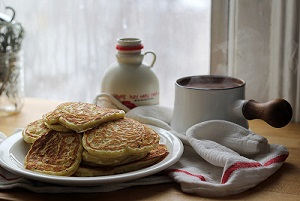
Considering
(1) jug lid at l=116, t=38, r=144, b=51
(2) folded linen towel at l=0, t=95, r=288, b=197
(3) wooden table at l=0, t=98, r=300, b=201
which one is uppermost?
(1) jug lid at l=116, t=38, r=144, b=51

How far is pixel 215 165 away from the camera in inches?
38.0

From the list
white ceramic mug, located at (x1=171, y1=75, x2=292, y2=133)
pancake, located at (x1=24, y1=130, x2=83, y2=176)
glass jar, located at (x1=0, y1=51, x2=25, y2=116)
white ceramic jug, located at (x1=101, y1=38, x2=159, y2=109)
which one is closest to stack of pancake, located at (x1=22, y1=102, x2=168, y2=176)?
pancake, located at (x1=24, y1=130, x2=83, y2=176)

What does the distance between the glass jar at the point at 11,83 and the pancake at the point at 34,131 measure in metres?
0.32

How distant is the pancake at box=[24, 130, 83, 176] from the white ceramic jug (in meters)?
0.27

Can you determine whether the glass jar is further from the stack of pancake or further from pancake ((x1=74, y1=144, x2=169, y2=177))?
pancake ((x1=74, y1=144, x2=169, y2=177))

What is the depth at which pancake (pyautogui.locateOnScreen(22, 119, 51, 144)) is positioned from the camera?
3.31ft

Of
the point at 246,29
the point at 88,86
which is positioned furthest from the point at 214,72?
the point at 88,86

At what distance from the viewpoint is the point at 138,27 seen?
141cm

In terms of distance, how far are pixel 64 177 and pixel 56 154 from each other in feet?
0.22

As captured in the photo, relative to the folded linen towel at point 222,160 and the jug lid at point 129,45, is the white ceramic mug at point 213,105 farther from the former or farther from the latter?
the jug lid at point 129,45

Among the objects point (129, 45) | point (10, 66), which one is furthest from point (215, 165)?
point (10, 66)

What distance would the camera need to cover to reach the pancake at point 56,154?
901mm

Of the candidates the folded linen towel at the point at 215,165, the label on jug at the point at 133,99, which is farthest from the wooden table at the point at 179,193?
the label on jug at the point at 133,99

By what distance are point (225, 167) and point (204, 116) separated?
0.18 m
